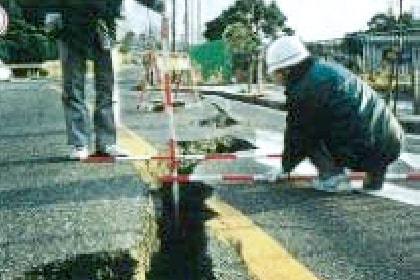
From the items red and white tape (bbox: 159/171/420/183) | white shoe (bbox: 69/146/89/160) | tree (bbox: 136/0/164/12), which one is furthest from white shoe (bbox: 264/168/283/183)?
tree (bbox: 136/0/164/12)

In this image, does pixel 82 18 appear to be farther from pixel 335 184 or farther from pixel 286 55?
pixel 335 184

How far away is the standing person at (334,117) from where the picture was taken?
6203 mm

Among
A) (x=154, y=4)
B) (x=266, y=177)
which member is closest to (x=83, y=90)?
(x=154, y=4)

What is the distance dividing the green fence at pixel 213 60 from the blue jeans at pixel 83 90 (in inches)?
1228

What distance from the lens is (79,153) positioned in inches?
277

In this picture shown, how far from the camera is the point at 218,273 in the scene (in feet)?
12.7

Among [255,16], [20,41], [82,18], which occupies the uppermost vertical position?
[255,16]

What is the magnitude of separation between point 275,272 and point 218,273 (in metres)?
0.27

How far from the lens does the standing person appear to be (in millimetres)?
6203

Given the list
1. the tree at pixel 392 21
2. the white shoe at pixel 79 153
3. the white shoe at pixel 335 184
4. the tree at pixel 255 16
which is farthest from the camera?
the tree at pixel 255 16

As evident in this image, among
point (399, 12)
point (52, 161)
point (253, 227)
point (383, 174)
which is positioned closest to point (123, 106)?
point (399, 12)

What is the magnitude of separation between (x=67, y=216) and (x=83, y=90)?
2.62m

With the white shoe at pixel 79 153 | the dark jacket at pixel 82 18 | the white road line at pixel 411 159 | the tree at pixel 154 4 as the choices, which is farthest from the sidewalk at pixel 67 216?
the white road line at pixel 411 159

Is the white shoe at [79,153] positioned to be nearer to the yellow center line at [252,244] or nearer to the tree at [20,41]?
the yellow center line at [252,244]
